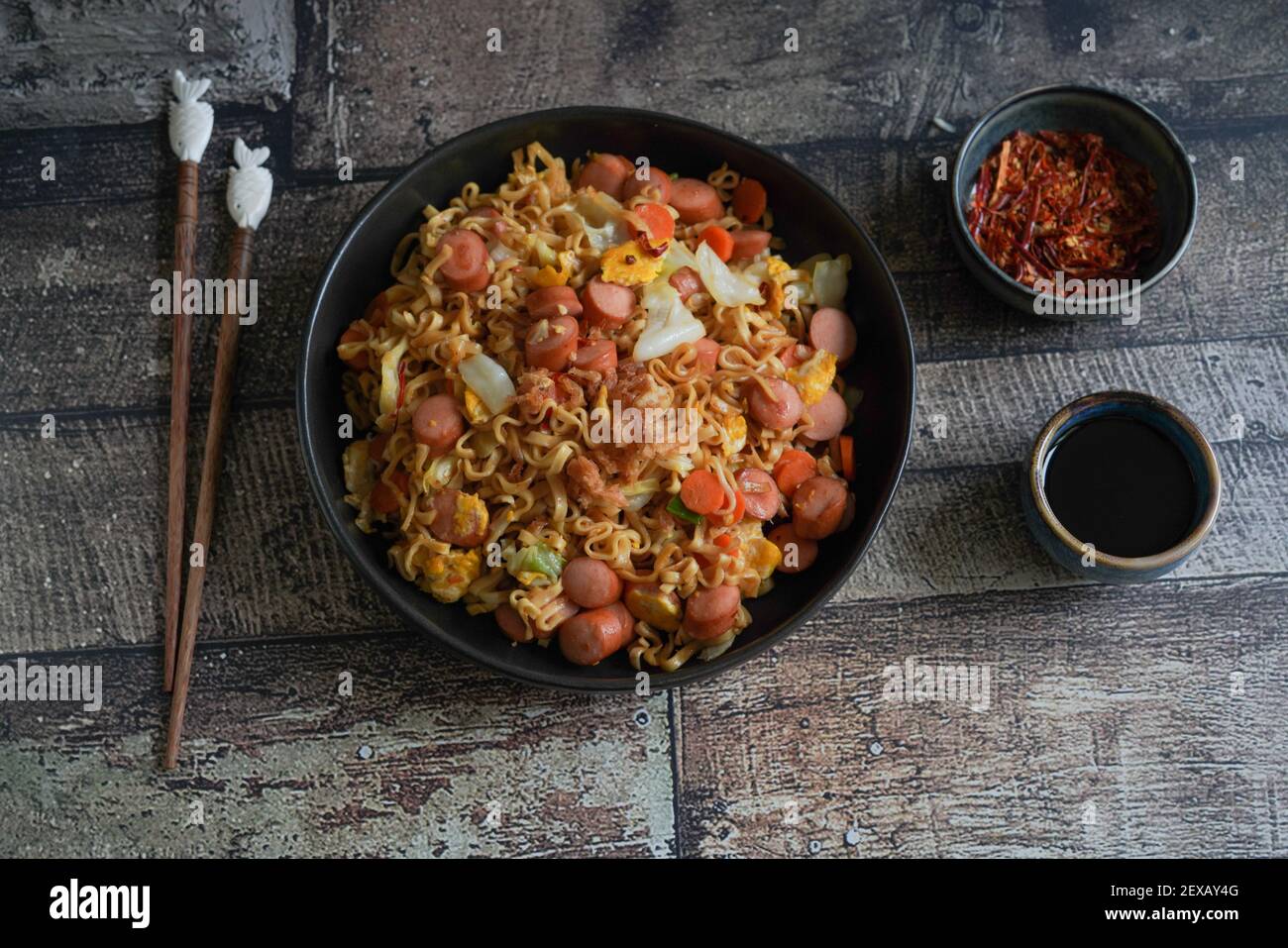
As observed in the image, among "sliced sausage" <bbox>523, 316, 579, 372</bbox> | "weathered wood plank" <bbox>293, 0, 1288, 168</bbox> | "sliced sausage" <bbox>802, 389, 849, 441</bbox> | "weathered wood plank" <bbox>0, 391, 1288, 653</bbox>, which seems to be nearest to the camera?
"sliced sausage" <bbox>523, 316, 579, 372</bbox>

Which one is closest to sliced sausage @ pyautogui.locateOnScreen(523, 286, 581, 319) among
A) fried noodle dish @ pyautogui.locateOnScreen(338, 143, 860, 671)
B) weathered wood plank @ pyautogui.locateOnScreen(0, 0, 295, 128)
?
fried noodle dish @ pyautogui.locateOnScreen(338, 143, 860, 671)

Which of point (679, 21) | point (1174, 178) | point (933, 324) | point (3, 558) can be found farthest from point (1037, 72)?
point (3, 558)

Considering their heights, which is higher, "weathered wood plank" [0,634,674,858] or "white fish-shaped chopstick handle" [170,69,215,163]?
"white fish-shaped chopstick handle" [170,69,215,163]

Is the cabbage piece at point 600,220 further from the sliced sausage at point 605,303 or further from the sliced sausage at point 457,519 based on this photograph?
the sliced sausage at point 457,519

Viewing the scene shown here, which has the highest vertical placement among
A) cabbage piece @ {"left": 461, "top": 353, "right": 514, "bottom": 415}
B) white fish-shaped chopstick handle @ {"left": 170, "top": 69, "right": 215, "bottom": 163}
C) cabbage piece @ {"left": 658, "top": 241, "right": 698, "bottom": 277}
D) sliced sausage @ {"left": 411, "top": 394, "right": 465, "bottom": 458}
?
white fish-shaped chopstick handle @ {"left": 170, "top": 69, "right": 215, "bottom": 163}

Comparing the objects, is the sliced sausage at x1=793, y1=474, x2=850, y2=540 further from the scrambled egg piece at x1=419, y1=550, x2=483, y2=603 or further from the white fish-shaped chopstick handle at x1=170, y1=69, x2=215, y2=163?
the white fish-shaped chopstick handle at x1=170, y1=69, x2=215, y2=163

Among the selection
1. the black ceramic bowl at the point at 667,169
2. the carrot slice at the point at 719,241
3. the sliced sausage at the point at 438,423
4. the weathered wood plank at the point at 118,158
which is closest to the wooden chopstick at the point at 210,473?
the weathered wood plank at the point at 118,158
